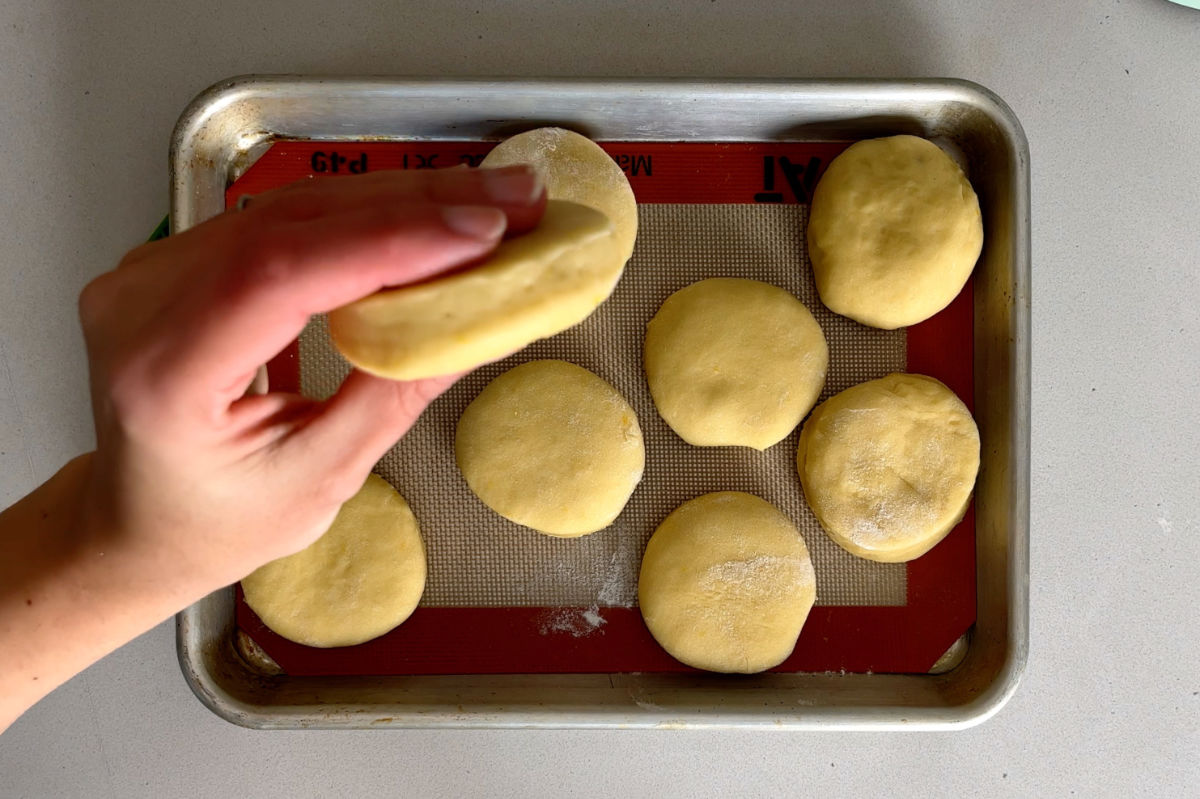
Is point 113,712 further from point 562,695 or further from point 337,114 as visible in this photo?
point 337,114

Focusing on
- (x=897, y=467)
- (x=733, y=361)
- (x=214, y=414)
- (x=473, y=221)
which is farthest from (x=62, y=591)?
(x=897, y=467)

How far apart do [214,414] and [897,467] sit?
939mm

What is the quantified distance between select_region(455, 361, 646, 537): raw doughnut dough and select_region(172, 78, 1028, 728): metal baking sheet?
17 cm

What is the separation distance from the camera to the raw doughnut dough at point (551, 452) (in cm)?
118

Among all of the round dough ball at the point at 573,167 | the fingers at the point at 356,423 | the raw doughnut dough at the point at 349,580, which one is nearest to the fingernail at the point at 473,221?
the fingers at the point at 356,423

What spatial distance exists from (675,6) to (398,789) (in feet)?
4.33

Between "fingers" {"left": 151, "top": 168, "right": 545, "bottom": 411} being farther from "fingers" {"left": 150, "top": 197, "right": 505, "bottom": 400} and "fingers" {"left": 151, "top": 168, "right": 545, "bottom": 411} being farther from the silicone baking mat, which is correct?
the silicone baking mat

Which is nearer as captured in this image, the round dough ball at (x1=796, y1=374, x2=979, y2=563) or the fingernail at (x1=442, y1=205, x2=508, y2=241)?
the fingernail at (x1=442, y1=205, x2=508, y2=241)

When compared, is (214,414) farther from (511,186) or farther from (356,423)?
(511,186)

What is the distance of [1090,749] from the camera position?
1.29 meters

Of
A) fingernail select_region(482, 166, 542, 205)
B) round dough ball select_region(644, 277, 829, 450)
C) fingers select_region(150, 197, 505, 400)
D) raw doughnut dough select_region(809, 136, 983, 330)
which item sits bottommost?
round dough ball select_region(644, 277, 829, 450)

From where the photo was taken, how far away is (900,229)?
1172 mm

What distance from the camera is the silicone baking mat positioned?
4.01 ft

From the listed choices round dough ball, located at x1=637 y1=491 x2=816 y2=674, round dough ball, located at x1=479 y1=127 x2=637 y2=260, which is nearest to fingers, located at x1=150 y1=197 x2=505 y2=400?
round dough ball, located at x1=479 y1=127 x2=637 y2=260
